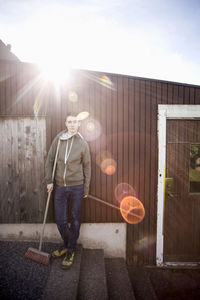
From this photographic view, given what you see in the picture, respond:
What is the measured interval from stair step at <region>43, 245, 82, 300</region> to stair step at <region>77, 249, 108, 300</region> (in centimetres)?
18

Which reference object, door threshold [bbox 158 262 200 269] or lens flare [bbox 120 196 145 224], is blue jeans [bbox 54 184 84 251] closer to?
lens flare [bbox 120 196 145 224]

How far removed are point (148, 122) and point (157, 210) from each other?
193 cm

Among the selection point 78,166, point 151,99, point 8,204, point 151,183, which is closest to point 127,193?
point 151,183

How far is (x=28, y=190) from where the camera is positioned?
348 cm

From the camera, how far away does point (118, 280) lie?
307cm

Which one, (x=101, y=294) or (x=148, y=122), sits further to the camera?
(x=148, y=122)

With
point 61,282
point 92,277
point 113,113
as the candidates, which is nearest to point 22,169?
point 61,282

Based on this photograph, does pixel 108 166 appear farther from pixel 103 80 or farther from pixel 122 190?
pixel 103 80

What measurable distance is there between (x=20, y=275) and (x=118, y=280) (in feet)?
5.67

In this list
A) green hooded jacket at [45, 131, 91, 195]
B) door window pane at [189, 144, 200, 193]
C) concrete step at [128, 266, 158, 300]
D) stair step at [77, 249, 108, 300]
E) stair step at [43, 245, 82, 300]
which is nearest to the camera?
stair step at [43, 245, 82, 300]

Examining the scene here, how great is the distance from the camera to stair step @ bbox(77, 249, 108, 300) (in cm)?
251

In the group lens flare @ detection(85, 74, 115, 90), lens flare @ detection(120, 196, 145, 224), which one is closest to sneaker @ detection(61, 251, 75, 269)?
lens flare @ detection(120, 196, 145, 224)

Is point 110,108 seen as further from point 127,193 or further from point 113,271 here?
point 113,271

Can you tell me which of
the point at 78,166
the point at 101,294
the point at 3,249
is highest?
the point at 78,166
